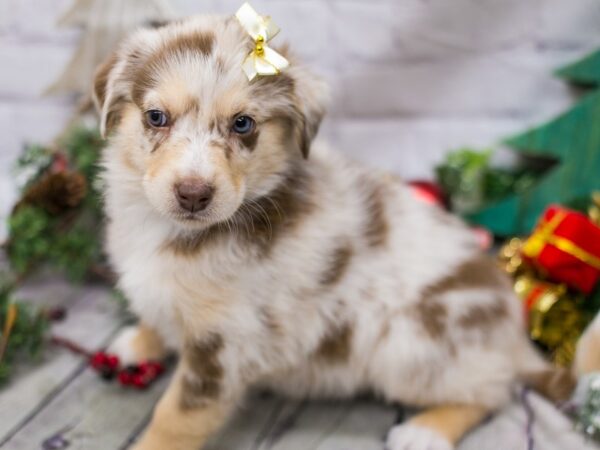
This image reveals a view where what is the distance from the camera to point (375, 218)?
2588mm

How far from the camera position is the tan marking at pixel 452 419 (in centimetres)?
255

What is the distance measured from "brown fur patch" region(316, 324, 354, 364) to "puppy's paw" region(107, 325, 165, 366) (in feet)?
2.66

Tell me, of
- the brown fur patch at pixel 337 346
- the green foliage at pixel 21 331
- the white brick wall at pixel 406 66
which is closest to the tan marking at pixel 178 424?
the brown fur patch at pixel 337 346

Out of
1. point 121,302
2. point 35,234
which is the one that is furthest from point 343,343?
point 35,234

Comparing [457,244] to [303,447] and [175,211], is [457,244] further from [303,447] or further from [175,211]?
[175,211]

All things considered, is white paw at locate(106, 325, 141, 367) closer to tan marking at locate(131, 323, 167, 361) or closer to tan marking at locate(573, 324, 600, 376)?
tan marking at locate(131, 323, 167, 361)

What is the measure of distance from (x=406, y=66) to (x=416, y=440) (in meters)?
2.16

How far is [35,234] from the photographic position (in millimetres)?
3057


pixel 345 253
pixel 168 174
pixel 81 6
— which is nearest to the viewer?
pixel 168 174

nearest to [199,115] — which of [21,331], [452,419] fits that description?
[21,331]

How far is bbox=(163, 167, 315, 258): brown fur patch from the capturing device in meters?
2.29

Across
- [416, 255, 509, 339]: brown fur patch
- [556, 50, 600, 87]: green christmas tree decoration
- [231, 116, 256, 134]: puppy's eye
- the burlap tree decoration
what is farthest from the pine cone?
[556, 50, 600, 87]: green christmas tree decoration

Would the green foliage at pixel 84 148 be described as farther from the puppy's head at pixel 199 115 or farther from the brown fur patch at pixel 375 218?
the brown fur patch at pixel 375 218

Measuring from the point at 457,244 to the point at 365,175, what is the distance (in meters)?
0.48
